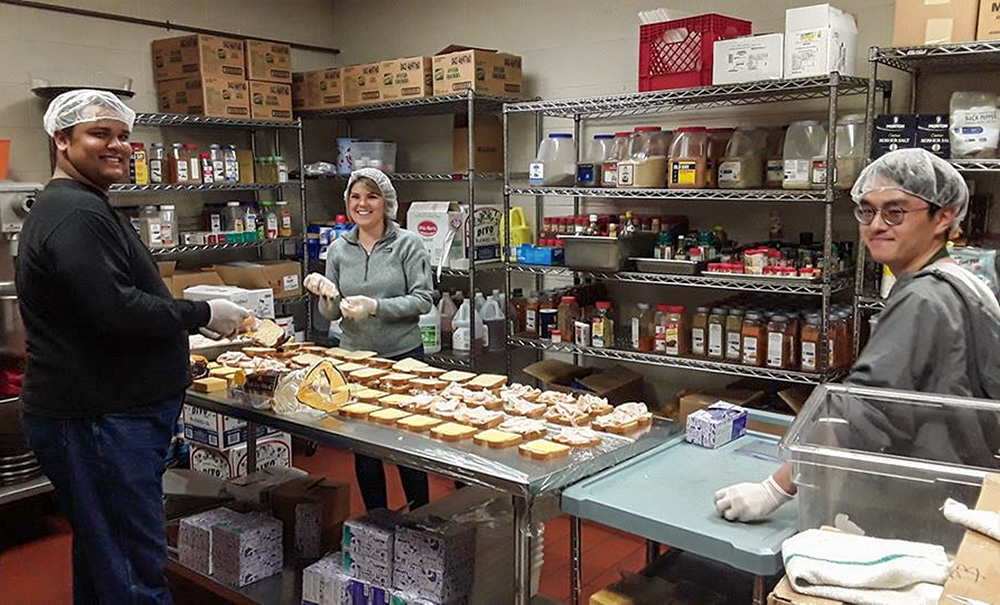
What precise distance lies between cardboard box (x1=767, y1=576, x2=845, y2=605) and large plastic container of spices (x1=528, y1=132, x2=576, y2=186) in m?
2.88

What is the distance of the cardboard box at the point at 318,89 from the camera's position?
476 centimetres

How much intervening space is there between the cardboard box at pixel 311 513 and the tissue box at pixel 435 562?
539 millimetres

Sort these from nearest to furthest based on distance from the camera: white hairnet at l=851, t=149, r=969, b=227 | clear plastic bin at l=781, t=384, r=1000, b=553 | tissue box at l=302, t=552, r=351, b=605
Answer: clear plastic bin at l=781, t=384, r=1000, b=553 → white hairnet at l=851, t=149, r=969, b=227 → tissue box at l=302, t=552, r=351, b=605

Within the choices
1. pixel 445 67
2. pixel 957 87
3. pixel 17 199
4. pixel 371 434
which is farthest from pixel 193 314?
pixel 957 87

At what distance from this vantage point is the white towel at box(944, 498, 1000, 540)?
123cm

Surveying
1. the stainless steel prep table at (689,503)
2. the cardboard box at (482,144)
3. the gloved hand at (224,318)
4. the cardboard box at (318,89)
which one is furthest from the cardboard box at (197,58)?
the stainless steel prep table at (689,503)

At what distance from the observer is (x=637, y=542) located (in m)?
3.60

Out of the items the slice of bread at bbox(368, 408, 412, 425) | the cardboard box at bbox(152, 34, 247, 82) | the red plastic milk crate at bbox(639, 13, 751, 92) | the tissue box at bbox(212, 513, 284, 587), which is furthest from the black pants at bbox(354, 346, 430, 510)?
the cardboard box at bbox(152, 34, 247, 82)

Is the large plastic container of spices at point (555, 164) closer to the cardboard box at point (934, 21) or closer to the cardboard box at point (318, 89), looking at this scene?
the cardboard box at point (318, 89)

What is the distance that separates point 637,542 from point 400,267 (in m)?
1.59

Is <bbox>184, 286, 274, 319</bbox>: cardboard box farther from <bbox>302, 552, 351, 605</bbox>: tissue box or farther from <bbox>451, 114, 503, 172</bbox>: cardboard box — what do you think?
<bbox>302, 552, 351, 605</bbox>: tissue box

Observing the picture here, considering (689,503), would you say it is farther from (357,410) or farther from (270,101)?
Result: (270,101)

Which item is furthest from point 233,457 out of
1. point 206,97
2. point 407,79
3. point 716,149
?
point 716,149

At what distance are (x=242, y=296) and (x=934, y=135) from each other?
3183mm
